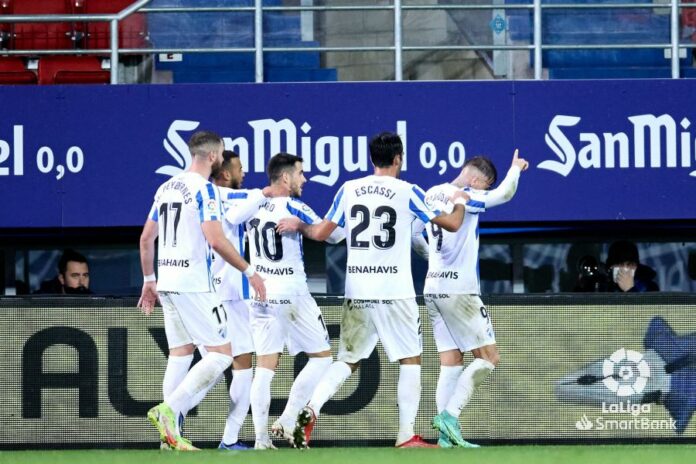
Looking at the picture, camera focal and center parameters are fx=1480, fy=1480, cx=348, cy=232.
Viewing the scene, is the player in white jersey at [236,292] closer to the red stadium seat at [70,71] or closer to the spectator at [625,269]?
the red stadium seat at [70,71]

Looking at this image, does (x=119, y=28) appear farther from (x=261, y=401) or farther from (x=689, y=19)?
(x=689, y=19)

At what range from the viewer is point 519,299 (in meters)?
11.2

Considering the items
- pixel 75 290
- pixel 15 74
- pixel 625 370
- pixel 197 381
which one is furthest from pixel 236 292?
pixel 15 74

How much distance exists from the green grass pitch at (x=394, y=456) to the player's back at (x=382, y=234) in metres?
1.04

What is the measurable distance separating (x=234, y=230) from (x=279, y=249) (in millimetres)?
340

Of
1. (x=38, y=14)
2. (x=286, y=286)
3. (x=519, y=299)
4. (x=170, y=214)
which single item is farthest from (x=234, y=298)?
(x=38, y=14)

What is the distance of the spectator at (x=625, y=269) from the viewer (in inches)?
527

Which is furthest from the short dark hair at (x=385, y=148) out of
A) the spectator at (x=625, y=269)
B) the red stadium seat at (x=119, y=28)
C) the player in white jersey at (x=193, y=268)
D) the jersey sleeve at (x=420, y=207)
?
the spectator at (x=625, y=269)

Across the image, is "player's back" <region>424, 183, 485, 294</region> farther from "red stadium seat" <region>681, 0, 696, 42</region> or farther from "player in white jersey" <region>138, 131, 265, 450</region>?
"red stadium seat" <region>681, 0, 696, 42</region>

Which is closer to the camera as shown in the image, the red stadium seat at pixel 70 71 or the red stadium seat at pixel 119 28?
the red stadium seat at pixel 119 28

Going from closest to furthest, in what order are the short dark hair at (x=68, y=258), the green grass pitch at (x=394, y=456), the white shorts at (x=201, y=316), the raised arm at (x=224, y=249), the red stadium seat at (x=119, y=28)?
the green grass pitch at (x=394, y=456) < the raised arm at (x=224, y=249) < the white shorts at (x=201, y=316) < the red stadium seat at (x=119, y=28) < the short dark hair at (x=68, y=258)

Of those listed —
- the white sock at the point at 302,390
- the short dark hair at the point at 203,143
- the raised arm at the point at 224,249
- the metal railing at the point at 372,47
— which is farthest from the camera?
the metal railing at the point at 372,47

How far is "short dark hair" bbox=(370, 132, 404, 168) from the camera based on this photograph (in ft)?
30.7

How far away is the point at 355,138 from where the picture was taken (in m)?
13.3
